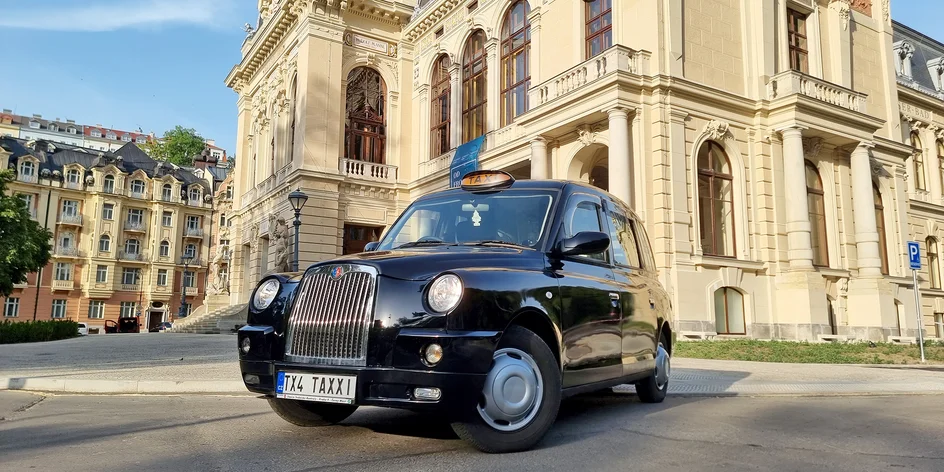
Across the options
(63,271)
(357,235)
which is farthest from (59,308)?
(357,235)

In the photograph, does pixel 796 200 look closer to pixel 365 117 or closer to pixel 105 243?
pixel 365 117

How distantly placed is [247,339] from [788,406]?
5.28m

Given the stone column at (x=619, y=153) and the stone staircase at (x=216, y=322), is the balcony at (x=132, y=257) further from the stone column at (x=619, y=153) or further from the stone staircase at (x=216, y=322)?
the stone column at (x=619, y=153)

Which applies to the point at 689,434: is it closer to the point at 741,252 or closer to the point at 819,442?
the point at 819,442

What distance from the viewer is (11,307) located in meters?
59.2

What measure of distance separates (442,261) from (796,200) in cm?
1864

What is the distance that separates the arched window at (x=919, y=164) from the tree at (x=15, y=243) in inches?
1734

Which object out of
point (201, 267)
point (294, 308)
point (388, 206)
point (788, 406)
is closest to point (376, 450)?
point (294, 308)

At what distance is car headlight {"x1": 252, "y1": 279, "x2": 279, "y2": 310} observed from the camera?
184 inches

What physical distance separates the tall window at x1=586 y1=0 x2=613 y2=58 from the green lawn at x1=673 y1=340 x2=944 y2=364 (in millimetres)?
10164

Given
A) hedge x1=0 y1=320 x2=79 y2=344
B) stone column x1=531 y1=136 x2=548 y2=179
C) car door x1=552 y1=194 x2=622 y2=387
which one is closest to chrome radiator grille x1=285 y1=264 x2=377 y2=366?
car door x1=552 y1=194 x2=622 y2=387

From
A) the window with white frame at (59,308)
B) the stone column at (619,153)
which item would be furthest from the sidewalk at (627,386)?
the window with white frame at (59,308)

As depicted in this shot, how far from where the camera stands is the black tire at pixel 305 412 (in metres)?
4.93

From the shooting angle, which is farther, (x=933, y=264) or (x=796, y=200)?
(x=933, y=264)
